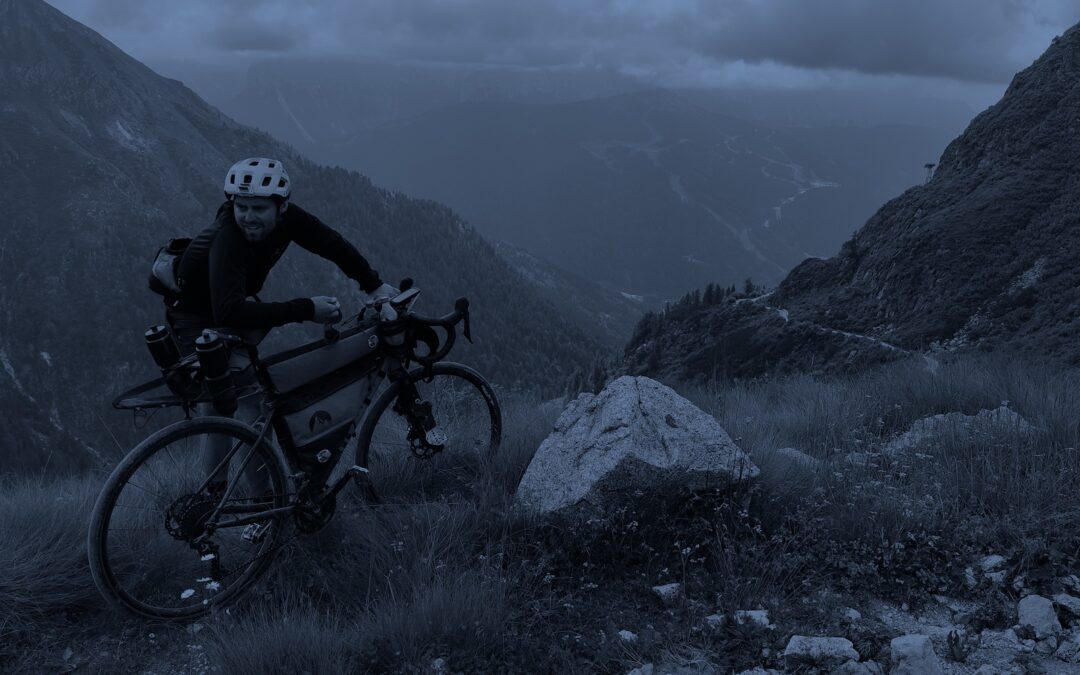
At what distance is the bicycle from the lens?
4.69m

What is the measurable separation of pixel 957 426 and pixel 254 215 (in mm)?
6037

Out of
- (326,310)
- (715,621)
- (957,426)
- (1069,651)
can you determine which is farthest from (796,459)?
(326,310)

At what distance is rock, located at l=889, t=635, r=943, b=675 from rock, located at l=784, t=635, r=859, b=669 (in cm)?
19

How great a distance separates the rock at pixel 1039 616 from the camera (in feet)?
13.2

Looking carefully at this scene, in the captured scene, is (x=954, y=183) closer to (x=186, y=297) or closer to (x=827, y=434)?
(x=827, y=434)

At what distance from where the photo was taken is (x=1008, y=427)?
652cm

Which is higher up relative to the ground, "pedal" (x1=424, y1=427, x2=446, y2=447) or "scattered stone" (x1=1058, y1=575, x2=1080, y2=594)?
"pedal" (x1=424, y1=427, x2=446, y2=447)

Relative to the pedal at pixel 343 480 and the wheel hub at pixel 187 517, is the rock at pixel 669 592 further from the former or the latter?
the wheel hub at pixel 187 517

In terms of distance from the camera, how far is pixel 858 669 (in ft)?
12.2

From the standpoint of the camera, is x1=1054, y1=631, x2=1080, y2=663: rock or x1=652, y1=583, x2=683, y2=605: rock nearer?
x1=1054, y1=631, x2=1080, y2=663: rock


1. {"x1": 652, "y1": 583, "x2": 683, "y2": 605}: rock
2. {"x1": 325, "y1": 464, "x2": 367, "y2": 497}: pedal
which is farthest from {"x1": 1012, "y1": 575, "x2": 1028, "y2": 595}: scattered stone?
{"x1": 325, "y1": 464, "x2": 367, "y2": 497}: pedal

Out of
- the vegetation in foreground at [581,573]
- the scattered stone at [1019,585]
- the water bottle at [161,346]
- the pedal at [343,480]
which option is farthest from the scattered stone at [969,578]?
the water bottle at [161,346]

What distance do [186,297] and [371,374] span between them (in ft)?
4.52

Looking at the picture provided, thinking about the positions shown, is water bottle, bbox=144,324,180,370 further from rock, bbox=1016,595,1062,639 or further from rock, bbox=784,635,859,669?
rock, bbox=1016,595,1062,639
